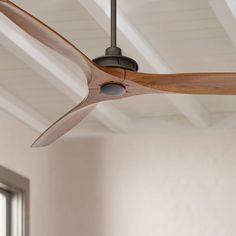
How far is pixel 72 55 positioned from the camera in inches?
72.4

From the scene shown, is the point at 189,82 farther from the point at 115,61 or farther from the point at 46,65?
the point at 46,65

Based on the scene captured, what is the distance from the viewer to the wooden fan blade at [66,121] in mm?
2189

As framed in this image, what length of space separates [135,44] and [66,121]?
2.61ft

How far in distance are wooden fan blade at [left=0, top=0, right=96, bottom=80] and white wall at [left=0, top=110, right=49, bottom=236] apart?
75.1 inches

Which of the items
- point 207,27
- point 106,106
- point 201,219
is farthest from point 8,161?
point 207,27

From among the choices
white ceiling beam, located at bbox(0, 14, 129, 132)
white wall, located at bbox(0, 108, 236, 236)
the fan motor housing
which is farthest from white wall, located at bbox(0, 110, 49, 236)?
the fan motor housing

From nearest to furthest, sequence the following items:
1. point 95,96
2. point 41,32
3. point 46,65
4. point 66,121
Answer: point 41,32
point 95,96
point 66,121
point 46,65

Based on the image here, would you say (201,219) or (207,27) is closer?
(207,27)

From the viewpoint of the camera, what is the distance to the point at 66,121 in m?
2.26

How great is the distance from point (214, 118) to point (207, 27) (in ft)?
4.57

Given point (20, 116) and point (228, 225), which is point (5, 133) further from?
point (228, 225)

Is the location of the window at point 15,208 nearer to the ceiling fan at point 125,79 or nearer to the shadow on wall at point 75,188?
the shadow on wall at point 75,188

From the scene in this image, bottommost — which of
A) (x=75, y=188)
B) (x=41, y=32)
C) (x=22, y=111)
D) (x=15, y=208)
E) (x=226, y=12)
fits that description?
(x=41, y=32)

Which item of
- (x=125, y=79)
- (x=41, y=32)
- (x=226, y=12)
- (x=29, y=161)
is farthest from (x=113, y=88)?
(x=29, y=161)
